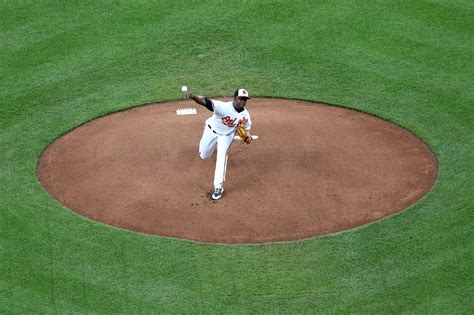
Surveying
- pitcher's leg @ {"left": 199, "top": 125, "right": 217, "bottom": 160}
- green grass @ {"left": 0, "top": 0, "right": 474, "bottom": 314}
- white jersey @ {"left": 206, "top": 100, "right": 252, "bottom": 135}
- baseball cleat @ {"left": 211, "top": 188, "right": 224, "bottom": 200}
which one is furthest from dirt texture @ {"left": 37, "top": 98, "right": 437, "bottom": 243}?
white jersey @ {"left": 206, "top": 100, "right": 252, "bottom": 135}

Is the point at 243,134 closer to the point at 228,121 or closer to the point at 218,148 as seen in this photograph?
the point at 228,121

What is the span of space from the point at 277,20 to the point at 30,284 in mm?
10224

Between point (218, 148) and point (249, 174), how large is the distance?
0.80m

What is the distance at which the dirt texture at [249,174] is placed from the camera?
608 inches

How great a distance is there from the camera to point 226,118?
633 inches

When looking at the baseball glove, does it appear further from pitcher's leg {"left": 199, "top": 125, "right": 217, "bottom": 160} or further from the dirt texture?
the dirt texture

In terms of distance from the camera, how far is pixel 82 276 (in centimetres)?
1400

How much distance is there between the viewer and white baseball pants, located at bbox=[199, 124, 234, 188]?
15.9m

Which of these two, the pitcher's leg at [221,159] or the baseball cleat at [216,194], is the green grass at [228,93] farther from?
the pitcher's leg at [221,159]

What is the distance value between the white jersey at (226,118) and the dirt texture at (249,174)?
90 cm

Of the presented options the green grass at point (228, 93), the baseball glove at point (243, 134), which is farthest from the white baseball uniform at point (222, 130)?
the green grass at point (228, 93)

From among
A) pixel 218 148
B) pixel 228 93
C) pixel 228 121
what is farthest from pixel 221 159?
pixel 228 93

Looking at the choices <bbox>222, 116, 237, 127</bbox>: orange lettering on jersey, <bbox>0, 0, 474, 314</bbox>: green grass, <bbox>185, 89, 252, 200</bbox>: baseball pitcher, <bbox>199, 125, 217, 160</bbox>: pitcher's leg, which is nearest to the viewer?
<bbox>0, 0, 474, 314</bbox>: green grass

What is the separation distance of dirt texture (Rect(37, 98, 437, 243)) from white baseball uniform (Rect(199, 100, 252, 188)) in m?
0.46
